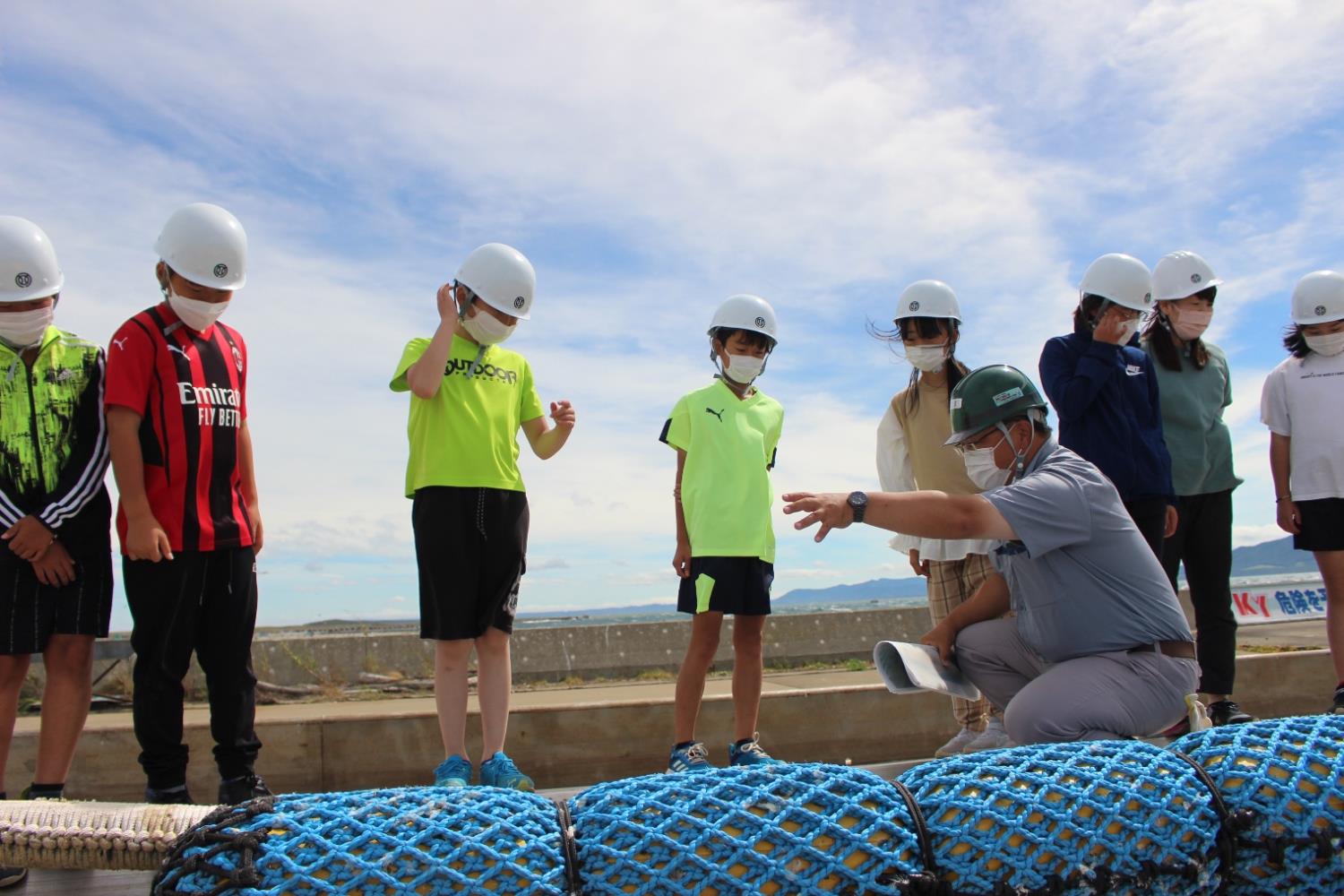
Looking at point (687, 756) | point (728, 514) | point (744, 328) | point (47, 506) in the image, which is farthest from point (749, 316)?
point (47, 506)

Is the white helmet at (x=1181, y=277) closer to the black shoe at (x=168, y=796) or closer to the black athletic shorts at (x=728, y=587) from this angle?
the black athletic shorts at (x=728, y=587)

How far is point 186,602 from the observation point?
3443 mm

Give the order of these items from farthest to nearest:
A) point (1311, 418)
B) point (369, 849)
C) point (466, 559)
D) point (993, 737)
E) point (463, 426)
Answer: point (1311, 418), point (993, 737), point (463, 426), point (466, 559), point (369, 849)

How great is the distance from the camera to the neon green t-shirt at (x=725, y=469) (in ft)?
14.0

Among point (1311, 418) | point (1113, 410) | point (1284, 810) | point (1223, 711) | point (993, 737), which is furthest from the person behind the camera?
point (1311, 418)

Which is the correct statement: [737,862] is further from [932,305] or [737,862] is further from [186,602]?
[932,305]

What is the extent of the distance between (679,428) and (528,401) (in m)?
0.71

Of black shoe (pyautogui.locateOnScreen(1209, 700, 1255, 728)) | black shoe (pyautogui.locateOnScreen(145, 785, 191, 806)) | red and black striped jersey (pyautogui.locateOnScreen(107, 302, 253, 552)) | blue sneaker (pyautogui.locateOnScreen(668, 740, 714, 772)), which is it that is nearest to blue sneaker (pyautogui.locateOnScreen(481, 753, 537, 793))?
blue sneaker (pyautogui.locateOnScreen(668, 740, 714, 772))

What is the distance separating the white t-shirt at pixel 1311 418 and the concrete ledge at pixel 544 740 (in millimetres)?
2126

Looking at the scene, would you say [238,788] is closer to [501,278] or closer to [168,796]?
[168,796]

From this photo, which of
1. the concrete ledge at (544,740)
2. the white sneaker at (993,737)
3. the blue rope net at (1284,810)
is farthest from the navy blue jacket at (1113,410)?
the blue rope net at (1284,810)

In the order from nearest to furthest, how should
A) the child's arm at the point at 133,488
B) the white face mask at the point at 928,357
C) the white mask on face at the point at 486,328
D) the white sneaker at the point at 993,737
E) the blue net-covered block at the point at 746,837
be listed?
the blue net-covered block at the point at 746,837, the child's arm at the point at 133,488, the white mask on face at the point at 486,328, the white sneaker at the point at 993,737, the white face mask at the point at 928,357

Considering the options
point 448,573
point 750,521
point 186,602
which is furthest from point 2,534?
point 750,521

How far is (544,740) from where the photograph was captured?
4.84 meters
